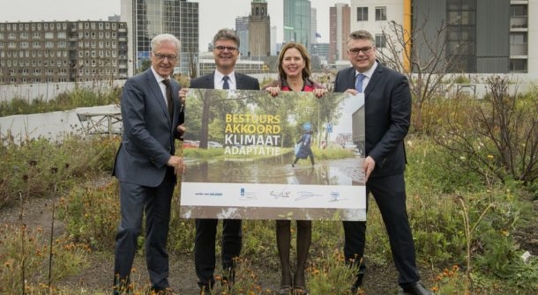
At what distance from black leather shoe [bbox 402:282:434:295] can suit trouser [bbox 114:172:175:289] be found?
184 centimetres

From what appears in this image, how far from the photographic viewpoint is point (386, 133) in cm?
505

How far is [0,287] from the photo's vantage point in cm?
449

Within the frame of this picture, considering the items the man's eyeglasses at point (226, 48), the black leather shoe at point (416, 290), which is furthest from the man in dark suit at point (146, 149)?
the black leather shoe at point (416, 290)

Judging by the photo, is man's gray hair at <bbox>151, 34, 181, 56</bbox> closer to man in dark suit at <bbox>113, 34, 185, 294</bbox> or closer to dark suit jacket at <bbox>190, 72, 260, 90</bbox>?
man in dark suit at <bbox>113, 34, 185, 294</bbox>

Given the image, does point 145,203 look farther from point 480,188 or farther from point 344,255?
point 480,188

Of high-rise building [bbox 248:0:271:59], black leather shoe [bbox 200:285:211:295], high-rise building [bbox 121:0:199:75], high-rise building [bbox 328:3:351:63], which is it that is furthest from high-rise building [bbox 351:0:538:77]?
high-rise building [bbox 248:0:271:59]

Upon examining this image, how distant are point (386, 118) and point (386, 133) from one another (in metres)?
0.15

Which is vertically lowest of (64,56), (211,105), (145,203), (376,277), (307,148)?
(376,277)

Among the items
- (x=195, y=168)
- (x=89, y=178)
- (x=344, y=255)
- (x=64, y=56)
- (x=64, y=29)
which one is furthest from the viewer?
(x=64, y=29)

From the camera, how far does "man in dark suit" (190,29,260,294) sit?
205 inches

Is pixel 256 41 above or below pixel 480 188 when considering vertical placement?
above

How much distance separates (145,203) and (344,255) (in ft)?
5.42

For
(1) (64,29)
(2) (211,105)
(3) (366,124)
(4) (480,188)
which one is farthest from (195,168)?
(1) (64,29)

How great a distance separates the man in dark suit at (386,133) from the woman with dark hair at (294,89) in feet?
1.11
